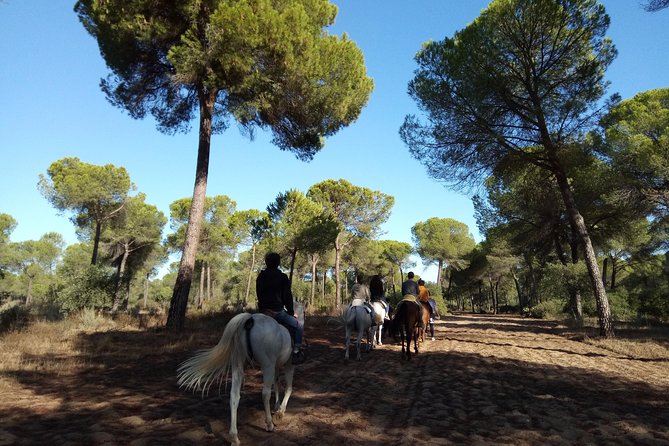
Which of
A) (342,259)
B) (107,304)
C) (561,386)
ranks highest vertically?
(342,259)

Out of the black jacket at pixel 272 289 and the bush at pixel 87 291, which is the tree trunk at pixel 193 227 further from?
the bush at pixel 87 291

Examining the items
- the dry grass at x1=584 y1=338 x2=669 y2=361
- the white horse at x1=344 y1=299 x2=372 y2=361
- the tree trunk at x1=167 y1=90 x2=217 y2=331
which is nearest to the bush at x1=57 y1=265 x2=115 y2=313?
the tree trunk at x1=167 y1=90 x2=217 y2=331

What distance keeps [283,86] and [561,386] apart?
12.3 m

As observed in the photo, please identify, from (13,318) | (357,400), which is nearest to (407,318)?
(357,400)

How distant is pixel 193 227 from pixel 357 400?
345 inches

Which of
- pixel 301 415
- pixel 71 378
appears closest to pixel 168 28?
pixel 71 378

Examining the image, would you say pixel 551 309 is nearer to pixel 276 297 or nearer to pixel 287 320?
pixel 287 320

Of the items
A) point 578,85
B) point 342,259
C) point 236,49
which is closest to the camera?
point 236,49

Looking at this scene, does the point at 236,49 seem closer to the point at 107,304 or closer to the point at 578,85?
the point at 578,85

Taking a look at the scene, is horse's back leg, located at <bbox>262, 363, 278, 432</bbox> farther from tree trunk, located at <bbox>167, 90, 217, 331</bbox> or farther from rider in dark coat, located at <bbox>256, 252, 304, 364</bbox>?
tree trunk, located at <bbox>167, 90, 217, 331</bbox>

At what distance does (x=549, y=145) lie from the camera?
14703mm

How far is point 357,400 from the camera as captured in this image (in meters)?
5.98

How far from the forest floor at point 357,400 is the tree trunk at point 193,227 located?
179 centimetres

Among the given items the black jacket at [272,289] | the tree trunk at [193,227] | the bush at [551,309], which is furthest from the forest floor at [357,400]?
the bush at [551,309]
